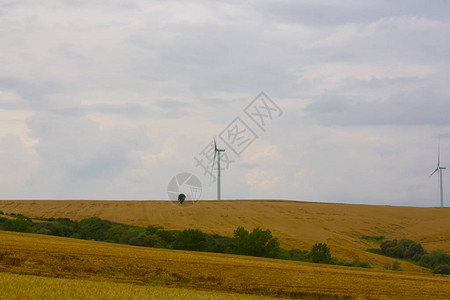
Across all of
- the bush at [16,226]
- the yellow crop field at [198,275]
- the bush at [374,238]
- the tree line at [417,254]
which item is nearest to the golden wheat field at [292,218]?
the bush at [374,238]

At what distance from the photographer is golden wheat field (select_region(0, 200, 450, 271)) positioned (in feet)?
243

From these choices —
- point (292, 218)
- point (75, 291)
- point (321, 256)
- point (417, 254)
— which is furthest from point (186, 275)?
point (292, 218)

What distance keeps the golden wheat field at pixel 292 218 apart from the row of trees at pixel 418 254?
362cm

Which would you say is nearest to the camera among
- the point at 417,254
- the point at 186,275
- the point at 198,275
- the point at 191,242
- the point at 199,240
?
the point at 186,275

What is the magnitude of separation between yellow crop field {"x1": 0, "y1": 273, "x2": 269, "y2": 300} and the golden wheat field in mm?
41483

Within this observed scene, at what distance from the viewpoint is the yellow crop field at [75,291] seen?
20.1 metres

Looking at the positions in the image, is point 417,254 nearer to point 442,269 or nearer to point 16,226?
point 442,269

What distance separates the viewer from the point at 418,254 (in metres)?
63.8

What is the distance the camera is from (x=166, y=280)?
2820 centimetres

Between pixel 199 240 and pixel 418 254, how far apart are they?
28822 millimetres

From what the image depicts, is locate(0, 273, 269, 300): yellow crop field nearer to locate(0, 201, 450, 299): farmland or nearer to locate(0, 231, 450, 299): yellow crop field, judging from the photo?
locate(0, 201, 450, 299): farmland

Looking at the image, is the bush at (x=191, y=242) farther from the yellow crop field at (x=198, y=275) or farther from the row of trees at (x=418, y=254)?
the row of trees at (x=418, y=254)

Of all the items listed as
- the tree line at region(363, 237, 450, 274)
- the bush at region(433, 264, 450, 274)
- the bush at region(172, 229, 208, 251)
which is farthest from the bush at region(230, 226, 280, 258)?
the tree line at region(363, 237, 450, 274)

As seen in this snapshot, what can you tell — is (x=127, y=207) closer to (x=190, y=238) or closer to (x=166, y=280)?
(x=190, y=238)
